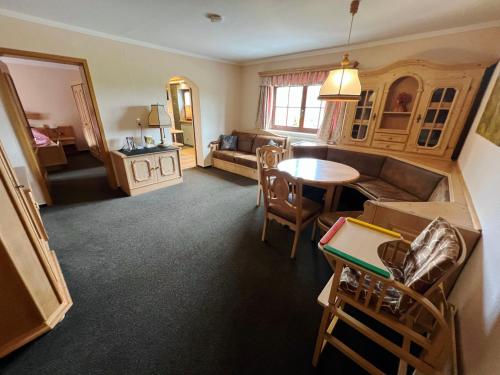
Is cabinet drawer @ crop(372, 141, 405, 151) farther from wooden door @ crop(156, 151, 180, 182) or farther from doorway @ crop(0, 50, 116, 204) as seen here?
doorway @ crop(0, 50, 116, 204)

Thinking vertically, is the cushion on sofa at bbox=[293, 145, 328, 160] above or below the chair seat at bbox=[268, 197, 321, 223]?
above

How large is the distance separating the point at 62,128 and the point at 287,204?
6.72 m

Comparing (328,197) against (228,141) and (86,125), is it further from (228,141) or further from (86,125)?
(86,125)

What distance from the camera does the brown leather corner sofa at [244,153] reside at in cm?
411

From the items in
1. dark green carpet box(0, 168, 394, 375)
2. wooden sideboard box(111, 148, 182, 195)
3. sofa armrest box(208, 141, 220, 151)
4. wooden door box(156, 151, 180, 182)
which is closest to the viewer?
dark green carpet box(0, 168, 394, 375)

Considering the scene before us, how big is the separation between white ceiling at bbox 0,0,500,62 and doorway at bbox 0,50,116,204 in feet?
4.47

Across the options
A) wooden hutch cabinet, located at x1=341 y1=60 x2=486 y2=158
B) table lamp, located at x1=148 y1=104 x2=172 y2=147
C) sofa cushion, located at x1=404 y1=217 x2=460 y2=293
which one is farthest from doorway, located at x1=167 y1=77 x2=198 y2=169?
sofa cushion, located at x1=404 y1=217 x2=460 y2=293

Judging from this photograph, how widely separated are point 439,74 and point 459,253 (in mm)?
2729

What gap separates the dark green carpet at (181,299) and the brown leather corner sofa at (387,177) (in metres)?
1.14

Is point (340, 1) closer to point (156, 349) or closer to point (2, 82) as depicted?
point (156, 349)

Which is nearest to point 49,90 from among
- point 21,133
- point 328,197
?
point 21,133

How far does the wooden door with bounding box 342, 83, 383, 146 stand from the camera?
2.83m

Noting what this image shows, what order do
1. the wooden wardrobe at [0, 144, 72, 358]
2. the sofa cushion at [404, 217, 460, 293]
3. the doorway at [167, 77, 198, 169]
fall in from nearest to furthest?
the sofa cushion at [404, 217, 460, 293]
the wooden wardrobe at [0, 144, 72, 358]
the doorway at [167, 77, 198, 169]

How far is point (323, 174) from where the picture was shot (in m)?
2.17
